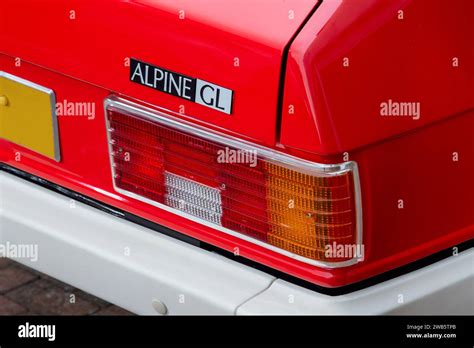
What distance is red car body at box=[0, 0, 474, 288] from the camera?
2.23 meters

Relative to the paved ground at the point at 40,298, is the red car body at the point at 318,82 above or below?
above

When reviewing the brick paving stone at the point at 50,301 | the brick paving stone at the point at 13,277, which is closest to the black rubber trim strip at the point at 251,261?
the brick paving stone at the point at 50,301

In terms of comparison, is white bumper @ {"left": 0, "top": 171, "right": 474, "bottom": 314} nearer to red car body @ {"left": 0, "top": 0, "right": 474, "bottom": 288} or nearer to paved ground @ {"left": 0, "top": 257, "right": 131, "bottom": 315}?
red car body @ {"left": 0, "top": 0, "right": 474, "bottom": 288}

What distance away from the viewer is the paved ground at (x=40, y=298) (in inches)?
145

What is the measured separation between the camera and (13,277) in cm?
394

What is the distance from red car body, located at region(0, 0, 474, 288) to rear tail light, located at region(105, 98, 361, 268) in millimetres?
31

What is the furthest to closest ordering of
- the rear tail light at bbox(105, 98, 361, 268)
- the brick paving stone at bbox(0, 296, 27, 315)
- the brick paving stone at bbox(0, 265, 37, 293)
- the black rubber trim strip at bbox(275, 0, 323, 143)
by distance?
the brick paving stone at bbox(0, 265, 37, 293) → the brick paving stone at bbox(0, 296, 27, 315) → the rear tail light at bbox(105, 98, 361, 268) → the black rubber trim strip at bbox(275, 0, 323, 143)

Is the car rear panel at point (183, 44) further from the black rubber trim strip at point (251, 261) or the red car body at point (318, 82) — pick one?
the black rubber trim strip at point (251, 261)

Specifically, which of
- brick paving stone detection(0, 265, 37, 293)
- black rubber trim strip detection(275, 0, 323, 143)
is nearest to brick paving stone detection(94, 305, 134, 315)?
brick paving stone detection(0, 265, 37, 293)

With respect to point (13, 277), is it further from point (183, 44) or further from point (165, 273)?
point (183, 44)

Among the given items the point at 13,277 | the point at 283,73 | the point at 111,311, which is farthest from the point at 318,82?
the point at 13,277

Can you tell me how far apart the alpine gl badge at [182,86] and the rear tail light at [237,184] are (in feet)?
0.26
